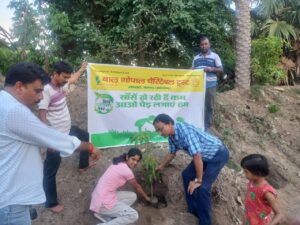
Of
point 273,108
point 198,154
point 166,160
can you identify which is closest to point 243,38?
point 273,108

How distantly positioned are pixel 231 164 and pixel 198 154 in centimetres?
267

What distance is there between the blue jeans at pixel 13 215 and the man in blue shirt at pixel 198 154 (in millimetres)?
2295

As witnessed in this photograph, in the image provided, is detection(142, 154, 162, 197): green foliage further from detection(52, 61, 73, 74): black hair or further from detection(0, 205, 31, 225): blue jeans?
detection(0, 205, 31, 225): blue jeans

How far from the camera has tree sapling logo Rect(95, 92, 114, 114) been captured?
6.02m

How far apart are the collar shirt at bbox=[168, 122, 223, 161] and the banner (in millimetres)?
959

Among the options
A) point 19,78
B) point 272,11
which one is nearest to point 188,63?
point 272,11

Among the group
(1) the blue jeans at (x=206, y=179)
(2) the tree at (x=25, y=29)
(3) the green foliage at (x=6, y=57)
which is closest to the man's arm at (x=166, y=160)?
(1) the blue jeans at (x=206, y=179)

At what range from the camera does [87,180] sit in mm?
5477

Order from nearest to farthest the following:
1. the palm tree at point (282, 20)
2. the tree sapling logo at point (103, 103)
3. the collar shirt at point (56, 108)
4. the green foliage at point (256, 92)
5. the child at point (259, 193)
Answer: the child at point (259, 193) < the collar shirt at point (56, 108) < the tree sapling logo at point (103, 103) < the green foliage at point (256, 92) < the palm tree at point (282, 20)

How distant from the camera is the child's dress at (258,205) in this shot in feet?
11.7

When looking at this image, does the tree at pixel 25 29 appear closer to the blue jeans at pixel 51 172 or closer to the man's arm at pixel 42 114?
the blue jeans at pixel 51 172

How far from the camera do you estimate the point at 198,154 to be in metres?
4.49

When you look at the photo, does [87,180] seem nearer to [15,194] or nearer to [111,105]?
[111,105]

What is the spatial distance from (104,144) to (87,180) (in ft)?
2.66
